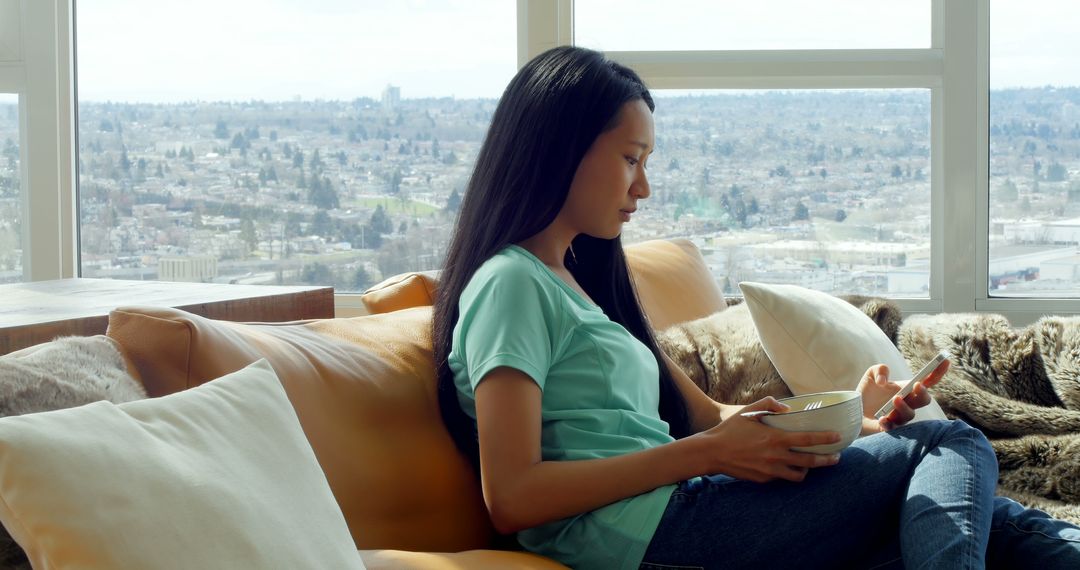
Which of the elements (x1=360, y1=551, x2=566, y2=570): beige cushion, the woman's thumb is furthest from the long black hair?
the woman's thumb

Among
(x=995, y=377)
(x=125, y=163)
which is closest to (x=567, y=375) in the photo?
(x=995, y=377)

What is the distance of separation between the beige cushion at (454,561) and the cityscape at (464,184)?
2.13 meters

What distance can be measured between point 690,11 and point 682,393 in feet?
5.79

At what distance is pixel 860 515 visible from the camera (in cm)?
139

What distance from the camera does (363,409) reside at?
4.59ft

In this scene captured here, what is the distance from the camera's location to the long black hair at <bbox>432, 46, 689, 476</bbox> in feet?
5.23

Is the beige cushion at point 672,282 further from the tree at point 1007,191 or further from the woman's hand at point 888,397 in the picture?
the tree at point 1007,191

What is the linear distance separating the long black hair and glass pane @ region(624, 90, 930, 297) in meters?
1.69

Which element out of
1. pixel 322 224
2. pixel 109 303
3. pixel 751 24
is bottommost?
pixel 109 303

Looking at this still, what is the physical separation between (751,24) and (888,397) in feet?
5.96

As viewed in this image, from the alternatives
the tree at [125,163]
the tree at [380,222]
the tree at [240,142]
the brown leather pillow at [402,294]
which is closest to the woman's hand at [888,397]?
the brown leather pillow at [402,294]

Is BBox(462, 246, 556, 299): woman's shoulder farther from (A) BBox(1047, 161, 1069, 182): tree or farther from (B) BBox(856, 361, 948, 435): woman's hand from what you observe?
(A) BBox(1047, 161, 1069, 182): tree

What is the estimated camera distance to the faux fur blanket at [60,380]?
1.01 metres

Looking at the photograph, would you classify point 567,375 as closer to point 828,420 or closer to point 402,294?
point 828,420
